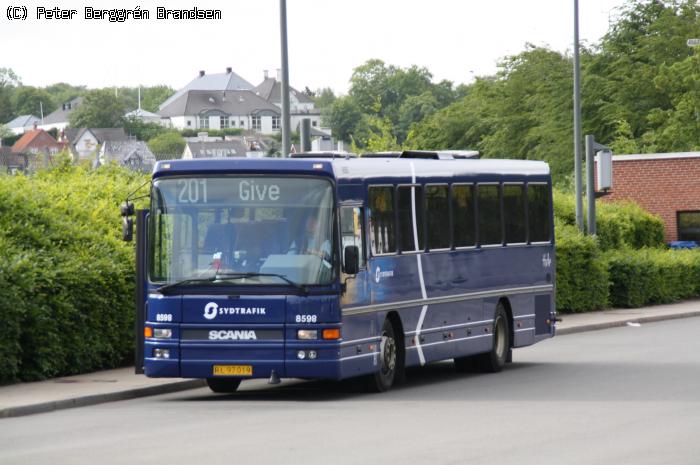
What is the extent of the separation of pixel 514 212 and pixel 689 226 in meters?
29.8

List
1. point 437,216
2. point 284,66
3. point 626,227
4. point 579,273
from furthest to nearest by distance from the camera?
point 626,227
point 579,273
point 284,66
point 437,216

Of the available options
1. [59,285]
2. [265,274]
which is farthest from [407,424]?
[59,285]

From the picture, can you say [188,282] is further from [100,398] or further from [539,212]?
[539,212]

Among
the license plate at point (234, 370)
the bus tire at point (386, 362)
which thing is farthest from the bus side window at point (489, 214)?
the license plate at point (234, 370)

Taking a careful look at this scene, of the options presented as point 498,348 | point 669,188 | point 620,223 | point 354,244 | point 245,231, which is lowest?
point 498,348

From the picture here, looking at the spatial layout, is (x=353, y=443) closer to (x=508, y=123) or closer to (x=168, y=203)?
(x=168, y=203)

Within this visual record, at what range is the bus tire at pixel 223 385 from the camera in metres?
18.3

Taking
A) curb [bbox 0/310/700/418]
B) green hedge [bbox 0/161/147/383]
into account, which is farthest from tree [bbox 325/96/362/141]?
curb [bbox 0/310/700/418]

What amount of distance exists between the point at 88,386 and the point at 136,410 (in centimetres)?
220

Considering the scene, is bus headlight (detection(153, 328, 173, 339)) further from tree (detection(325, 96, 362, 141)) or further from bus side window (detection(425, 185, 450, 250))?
tree (detection(325, 96, 362, 141))

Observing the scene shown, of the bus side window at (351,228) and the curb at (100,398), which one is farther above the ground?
the bus side window at (351,228)

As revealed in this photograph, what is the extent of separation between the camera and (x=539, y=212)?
23234 mm

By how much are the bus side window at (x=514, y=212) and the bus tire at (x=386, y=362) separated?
3965mm

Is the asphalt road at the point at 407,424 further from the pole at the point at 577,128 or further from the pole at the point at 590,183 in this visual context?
the pole at the point at 577,128
